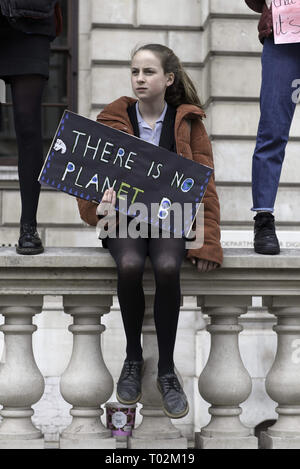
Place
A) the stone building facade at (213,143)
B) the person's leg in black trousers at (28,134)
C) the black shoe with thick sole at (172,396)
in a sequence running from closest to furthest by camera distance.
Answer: the black shoe with thick sole at (172,396) < the person's leg in black trousers at (28,134) < the stone building facade at (213,143)

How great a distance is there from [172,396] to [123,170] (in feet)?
2.96

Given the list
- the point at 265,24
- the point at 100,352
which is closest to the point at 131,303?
the point at 100,352

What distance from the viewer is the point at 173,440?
314 cm

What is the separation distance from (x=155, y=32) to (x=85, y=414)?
20.7ft

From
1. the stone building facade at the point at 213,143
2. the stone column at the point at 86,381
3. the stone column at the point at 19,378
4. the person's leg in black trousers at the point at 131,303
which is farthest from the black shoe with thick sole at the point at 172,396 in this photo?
the stone building facade at the point at 213,143

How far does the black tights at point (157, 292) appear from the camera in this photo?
318 centimetres

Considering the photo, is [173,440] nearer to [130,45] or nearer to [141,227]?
[141,227]

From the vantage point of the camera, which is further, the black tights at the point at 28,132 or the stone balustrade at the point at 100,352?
the black tights at the point at 28,132

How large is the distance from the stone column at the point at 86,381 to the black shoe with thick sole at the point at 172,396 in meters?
0.21

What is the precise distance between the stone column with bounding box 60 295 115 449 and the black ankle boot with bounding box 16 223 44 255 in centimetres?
28

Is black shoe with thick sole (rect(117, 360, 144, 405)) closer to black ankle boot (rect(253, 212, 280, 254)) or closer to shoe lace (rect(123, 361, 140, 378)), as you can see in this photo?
shoe lace (rect(123, 361, 140, 378))

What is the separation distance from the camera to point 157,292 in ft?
10.5

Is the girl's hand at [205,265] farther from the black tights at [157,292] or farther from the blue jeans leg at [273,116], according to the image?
the blue jeans leg at [273,116]
